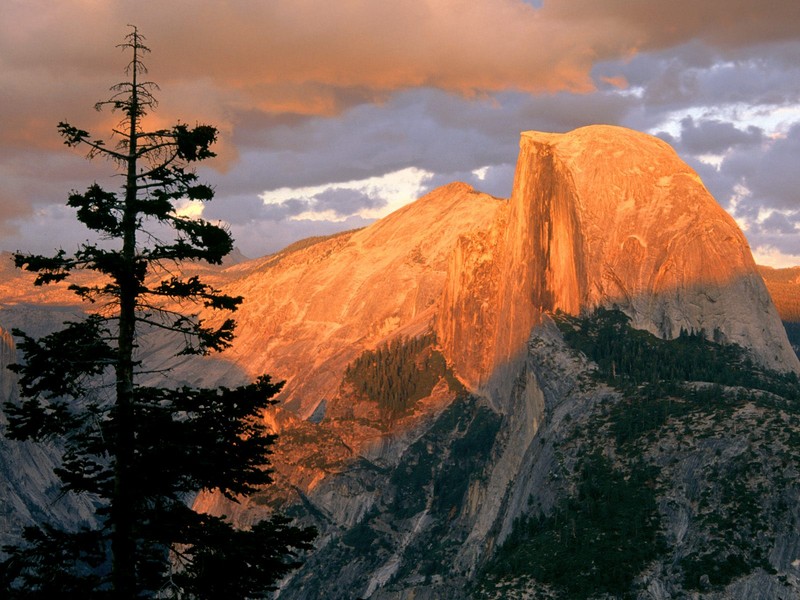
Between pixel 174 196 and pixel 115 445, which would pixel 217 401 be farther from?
pixel 174 196

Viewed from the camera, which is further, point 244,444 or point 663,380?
point 663,380

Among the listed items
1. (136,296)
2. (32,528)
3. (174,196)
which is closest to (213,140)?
(174,196)

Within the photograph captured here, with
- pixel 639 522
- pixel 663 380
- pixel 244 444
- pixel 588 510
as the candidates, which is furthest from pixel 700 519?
pixel 244 444

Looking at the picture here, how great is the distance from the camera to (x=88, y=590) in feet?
110

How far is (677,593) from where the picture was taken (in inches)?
5369

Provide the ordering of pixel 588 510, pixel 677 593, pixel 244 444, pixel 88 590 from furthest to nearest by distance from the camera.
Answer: pixel 588 510 < pixel 677 593 < pixel 244 444 < pixel 88 590

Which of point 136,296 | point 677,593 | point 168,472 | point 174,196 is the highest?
point 174,196

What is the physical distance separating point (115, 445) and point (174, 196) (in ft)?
25.1

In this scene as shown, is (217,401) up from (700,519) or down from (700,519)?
up

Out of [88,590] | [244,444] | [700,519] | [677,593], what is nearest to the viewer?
[88,590]

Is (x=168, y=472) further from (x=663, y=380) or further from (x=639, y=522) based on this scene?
(x=663, y=380)

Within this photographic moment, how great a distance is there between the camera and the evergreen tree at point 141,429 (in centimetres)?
3422

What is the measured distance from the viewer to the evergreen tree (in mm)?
34219

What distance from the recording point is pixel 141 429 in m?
35.0
